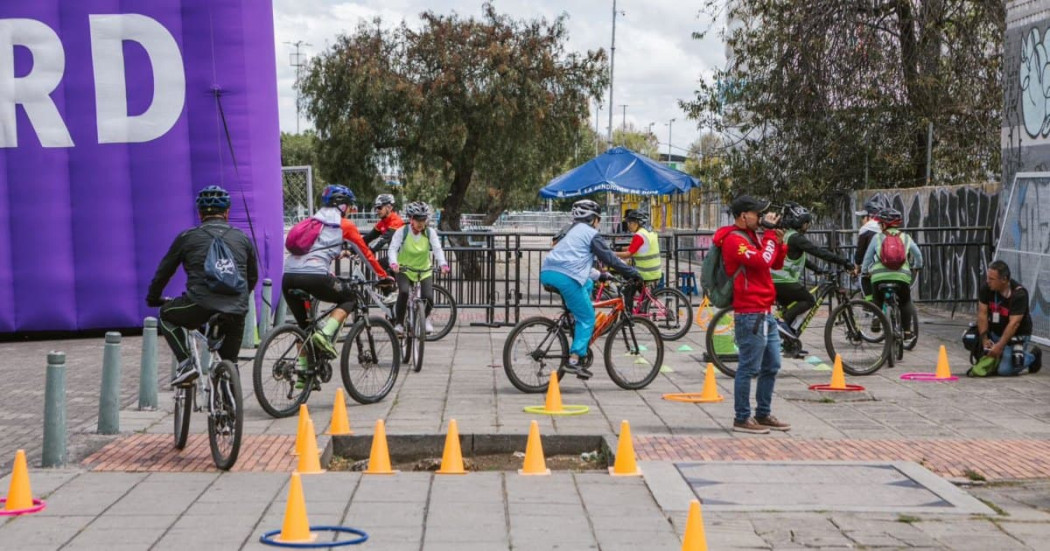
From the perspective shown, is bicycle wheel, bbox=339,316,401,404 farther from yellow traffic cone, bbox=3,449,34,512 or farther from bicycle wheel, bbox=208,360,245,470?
yellow traffic cone, bbox=3,449,34,512

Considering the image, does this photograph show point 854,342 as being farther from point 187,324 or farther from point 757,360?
point 187,324

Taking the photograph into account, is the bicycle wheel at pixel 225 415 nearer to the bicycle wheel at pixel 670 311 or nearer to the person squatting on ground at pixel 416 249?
the person squatting on ground at pixel 416 249

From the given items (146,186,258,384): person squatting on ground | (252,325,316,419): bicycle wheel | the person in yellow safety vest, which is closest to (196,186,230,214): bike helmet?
(146,186,258,384): person squatting on ground

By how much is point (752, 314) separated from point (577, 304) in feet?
6.91

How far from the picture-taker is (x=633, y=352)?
36.9 ft

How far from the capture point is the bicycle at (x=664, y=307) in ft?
53.6

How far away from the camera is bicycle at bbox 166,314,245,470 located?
24.7ft

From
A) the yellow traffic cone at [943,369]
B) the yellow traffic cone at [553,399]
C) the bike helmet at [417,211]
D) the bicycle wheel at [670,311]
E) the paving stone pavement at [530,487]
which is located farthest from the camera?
the bicycle wheel at [670,311]

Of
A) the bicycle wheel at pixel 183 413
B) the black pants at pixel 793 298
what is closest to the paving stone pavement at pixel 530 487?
the bicycle wheel at pixel 183 413

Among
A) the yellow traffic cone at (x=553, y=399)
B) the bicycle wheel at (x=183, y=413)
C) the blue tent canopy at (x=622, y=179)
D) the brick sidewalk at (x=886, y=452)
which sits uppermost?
the blue tent canopy at (x=622, y=179)

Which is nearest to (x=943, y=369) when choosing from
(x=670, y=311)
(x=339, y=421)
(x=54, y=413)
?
(x=670, y=311)

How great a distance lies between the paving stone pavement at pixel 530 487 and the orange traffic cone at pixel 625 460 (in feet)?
0.38

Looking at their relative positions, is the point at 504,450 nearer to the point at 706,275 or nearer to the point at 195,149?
the point at 706,275

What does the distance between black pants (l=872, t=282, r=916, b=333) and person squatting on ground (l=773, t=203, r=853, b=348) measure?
638 millimetres
